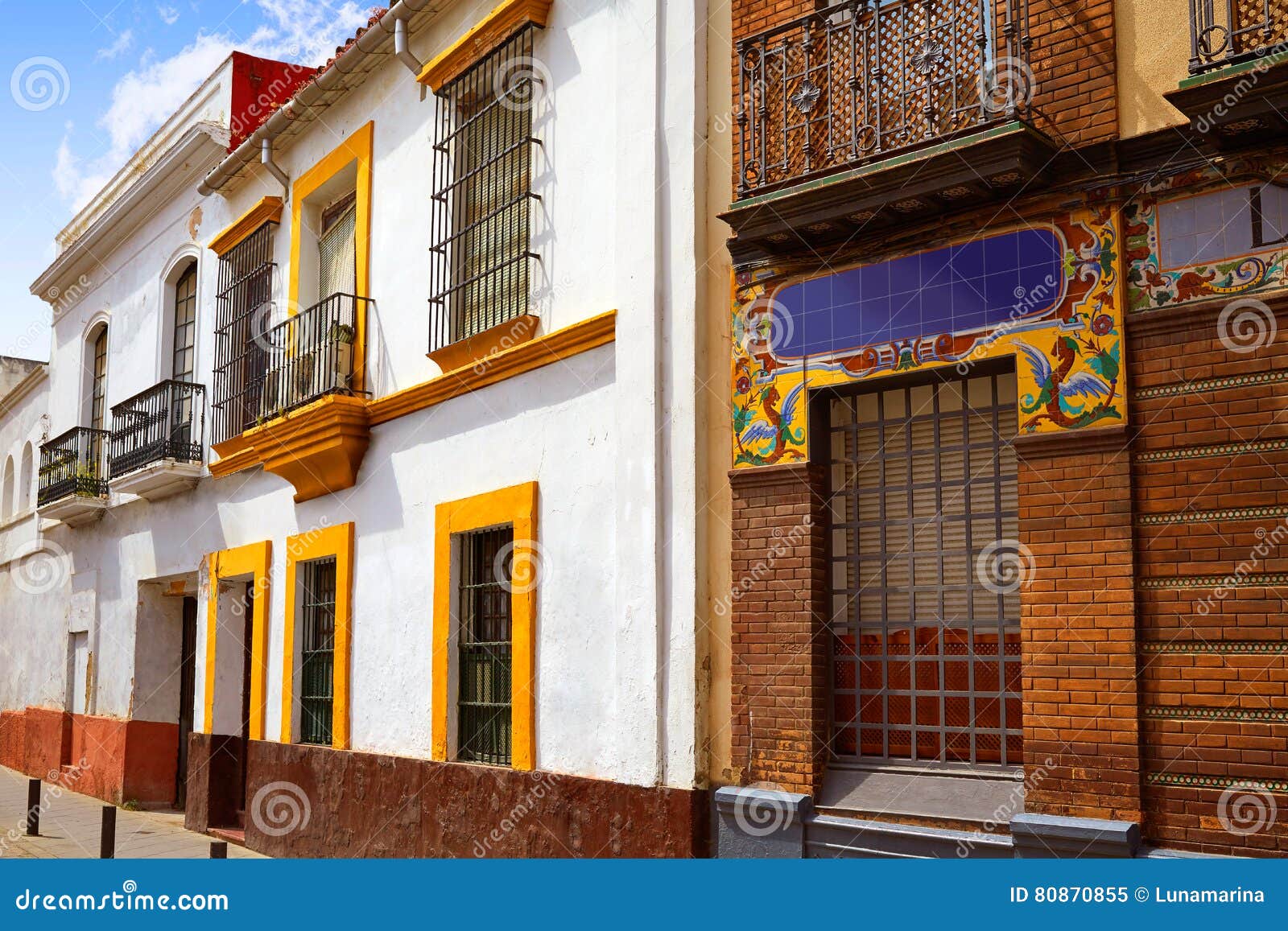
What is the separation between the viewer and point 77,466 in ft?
56.6

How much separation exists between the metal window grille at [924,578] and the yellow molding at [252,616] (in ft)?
23.5

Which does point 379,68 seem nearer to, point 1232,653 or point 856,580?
point 856,580

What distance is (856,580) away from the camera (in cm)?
680

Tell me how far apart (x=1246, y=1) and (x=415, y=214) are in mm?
6748

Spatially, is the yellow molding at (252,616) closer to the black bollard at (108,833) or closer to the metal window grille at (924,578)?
the black bollard at (108,833)

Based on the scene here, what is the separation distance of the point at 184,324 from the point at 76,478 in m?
3.00

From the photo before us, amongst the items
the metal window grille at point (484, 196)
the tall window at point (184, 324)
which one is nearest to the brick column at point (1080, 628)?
the metal window grille at point (484, 196)

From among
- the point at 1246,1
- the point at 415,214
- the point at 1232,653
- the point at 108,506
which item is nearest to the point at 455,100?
the point at 415,214

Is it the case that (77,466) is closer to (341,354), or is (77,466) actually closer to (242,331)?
(242,331)

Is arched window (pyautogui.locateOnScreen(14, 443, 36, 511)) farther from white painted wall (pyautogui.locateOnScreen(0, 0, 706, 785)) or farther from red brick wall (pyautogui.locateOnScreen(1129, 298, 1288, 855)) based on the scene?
red brick wall (pyautogui.locateOnScreen(1129, 298, 1288, 855))

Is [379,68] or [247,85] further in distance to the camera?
[247,85]

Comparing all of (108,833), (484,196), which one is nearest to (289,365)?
(484,196)

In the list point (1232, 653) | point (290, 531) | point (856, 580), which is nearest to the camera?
point (1232, 653)

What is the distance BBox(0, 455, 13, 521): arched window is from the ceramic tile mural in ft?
64.9
